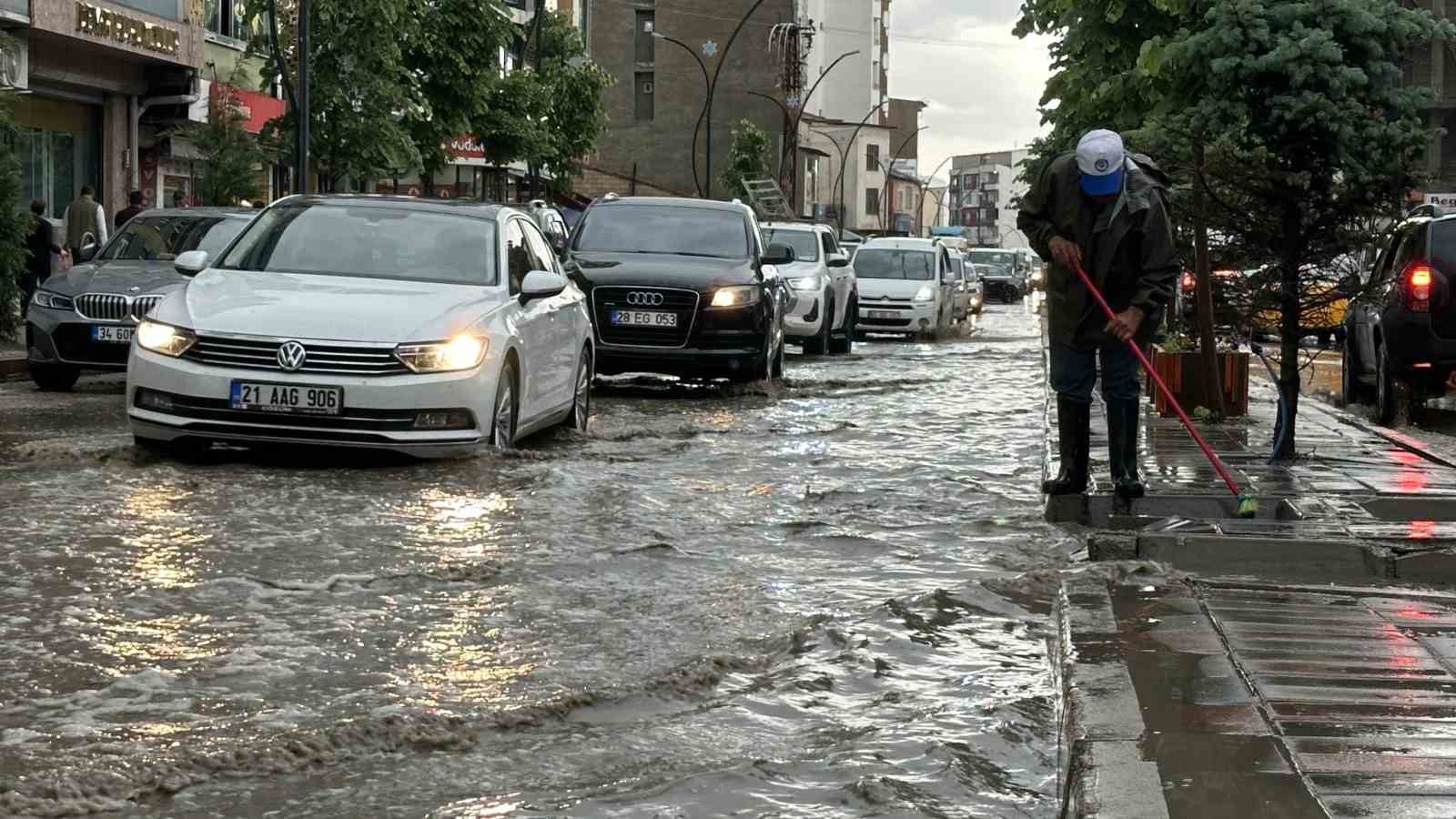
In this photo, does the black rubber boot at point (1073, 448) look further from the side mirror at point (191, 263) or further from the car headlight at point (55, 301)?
the car headlight at point (55, 301)

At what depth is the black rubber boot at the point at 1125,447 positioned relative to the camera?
32.1ft

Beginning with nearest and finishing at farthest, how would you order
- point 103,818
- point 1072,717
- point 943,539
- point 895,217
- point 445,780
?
point 103,818, point 445,780, point 1072,717, point 943,539, point 895,217

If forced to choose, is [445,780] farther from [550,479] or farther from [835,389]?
[835,389]

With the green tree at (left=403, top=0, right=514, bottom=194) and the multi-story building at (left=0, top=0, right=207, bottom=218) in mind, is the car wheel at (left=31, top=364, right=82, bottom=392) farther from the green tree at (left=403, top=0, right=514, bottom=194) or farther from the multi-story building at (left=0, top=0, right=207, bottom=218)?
the green tree at (left=403, top=0, right=514, bottom=194)

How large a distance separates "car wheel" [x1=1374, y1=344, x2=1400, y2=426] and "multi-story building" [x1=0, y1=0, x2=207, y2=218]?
62.8 feet

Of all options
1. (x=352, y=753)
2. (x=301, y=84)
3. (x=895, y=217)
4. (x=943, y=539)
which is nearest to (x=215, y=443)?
(x=943, y=539)

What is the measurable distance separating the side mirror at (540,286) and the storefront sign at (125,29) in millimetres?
20832

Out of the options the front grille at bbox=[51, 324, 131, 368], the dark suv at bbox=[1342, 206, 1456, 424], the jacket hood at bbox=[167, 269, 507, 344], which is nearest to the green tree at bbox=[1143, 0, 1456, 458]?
the dark suv at bbox=[1342, 206, 1456, 424]

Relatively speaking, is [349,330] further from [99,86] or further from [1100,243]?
[99,86]

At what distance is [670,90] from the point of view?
106000mm

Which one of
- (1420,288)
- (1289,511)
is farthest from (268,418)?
(1420,288)

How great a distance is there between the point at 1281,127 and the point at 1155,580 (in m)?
11.3

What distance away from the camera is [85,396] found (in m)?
17.3

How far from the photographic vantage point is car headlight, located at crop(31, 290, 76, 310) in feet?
58.2
